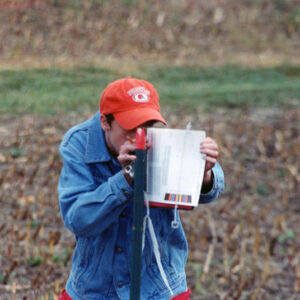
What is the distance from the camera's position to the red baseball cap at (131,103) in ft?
7.70

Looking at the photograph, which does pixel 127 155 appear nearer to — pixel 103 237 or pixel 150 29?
pixel 103 237

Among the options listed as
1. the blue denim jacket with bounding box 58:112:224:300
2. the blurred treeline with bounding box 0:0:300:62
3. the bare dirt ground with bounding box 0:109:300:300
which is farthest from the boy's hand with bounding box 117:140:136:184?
the blurred treeline with bounding box 0:0:300:62

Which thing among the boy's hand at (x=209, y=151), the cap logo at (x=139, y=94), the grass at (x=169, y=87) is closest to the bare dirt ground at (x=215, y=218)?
the grass at (x=169, y=87)

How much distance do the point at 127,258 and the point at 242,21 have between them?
14.8 m

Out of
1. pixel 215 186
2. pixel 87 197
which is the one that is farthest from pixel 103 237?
pixel 215 186

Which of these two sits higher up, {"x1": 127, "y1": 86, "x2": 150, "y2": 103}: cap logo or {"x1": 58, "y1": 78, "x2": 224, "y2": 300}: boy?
{"x1": 127, "y1": 86, "x2": 150, "y2": 103}: cap logo

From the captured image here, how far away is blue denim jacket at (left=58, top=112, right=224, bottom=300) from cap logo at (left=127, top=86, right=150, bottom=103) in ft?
0.71

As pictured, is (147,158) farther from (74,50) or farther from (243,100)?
(74,50)

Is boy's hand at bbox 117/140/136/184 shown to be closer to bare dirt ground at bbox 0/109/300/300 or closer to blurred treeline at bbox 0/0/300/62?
bare dirt ground at bbox 0/109/300/300

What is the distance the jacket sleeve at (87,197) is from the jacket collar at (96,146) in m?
0.04

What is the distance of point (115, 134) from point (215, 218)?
3856mm

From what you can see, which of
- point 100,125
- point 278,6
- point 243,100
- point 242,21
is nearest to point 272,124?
point 243,100

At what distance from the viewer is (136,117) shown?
2.34 meters

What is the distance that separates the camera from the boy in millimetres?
2297
